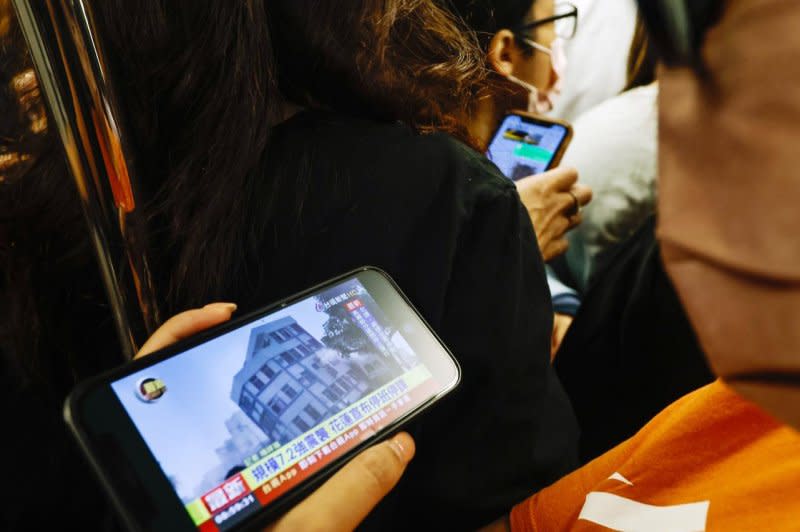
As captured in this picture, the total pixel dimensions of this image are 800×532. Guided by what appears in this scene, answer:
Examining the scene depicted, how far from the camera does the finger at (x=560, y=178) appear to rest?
2.87 feet

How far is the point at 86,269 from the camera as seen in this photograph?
1.78 ft

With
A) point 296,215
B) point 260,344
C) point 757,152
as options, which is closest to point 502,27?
point 296,215

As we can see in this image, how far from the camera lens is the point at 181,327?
0.43 m

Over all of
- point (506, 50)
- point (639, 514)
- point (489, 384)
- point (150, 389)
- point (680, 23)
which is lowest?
point (639, 514)

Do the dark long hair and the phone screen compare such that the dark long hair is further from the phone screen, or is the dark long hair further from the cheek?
the cheek

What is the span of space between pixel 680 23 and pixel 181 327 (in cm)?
39

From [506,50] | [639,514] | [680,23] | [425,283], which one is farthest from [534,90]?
[680,23]

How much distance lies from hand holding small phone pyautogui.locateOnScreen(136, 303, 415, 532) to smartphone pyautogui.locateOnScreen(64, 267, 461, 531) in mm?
17

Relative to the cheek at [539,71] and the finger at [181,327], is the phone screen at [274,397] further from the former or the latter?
the cheek at [539,71]

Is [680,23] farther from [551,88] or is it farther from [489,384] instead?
[551,88]

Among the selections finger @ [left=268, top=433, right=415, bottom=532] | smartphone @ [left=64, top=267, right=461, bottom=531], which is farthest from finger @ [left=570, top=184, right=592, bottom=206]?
finger @ [left=268, top=433, right=415, bottom=532]

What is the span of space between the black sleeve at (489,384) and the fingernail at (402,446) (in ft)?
0.24

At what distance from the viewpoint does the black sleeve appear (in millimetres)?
486

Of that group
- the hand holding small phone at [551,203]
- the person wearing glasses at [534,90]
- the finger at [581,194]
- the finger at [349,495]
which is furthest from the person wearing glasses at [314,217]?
the finger at [581,194]
